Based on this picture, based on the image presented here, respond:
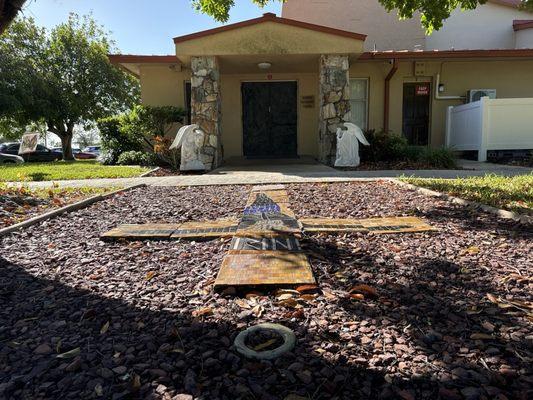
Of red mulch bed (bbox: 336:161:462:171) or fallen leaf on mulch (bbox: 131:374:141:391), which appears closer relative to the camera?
fallen leaf on mulch (bbox: 131:374:141:391)

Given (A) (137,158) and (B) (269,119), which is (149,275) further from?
(B) (269,119)

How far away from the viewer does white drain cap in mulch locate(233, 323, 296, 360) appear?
1.90 metres

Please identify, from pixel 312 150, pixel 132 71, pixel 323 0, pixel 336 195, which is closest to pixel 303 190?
pixel 336 195

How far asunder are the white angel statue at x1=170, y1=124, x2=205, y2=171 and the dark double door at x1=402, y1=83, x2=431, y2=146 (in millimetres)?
7105

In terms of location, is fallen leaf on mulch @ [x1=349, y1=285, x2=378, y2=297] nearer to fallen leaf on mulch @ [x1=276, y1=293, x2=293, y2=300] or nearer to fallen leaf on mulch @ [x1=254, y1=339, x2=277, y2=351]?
fallen leaf on mulch @ [x1=276, y1=293, x2=293, y2=300]

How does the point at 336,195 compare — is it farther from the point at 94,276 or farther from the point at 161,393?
the point at 161,393

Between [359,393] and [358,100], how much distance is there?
1258 cm

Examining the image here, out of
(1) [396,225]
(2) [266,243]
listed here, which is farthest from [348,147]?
(2) [266,243]

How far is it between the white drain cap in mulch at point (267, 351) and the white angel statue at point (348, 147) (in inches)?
327

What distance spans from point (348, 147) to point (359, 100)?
3861 mm

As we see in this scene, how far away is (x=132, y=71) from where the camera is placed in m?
13.5

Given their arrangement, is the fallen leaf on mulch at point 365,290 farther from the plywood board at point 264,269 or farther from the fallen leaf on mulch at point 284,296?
the fallen leaf on mulch at point 284,296

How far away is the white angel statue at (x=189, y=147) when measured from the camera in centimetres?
988

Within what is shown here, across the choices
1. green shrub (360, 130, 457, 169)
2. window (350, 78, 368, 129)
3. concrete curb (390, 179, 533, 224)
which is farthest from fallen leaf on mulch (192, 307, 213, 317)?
window (350, 78, 368, 129)
